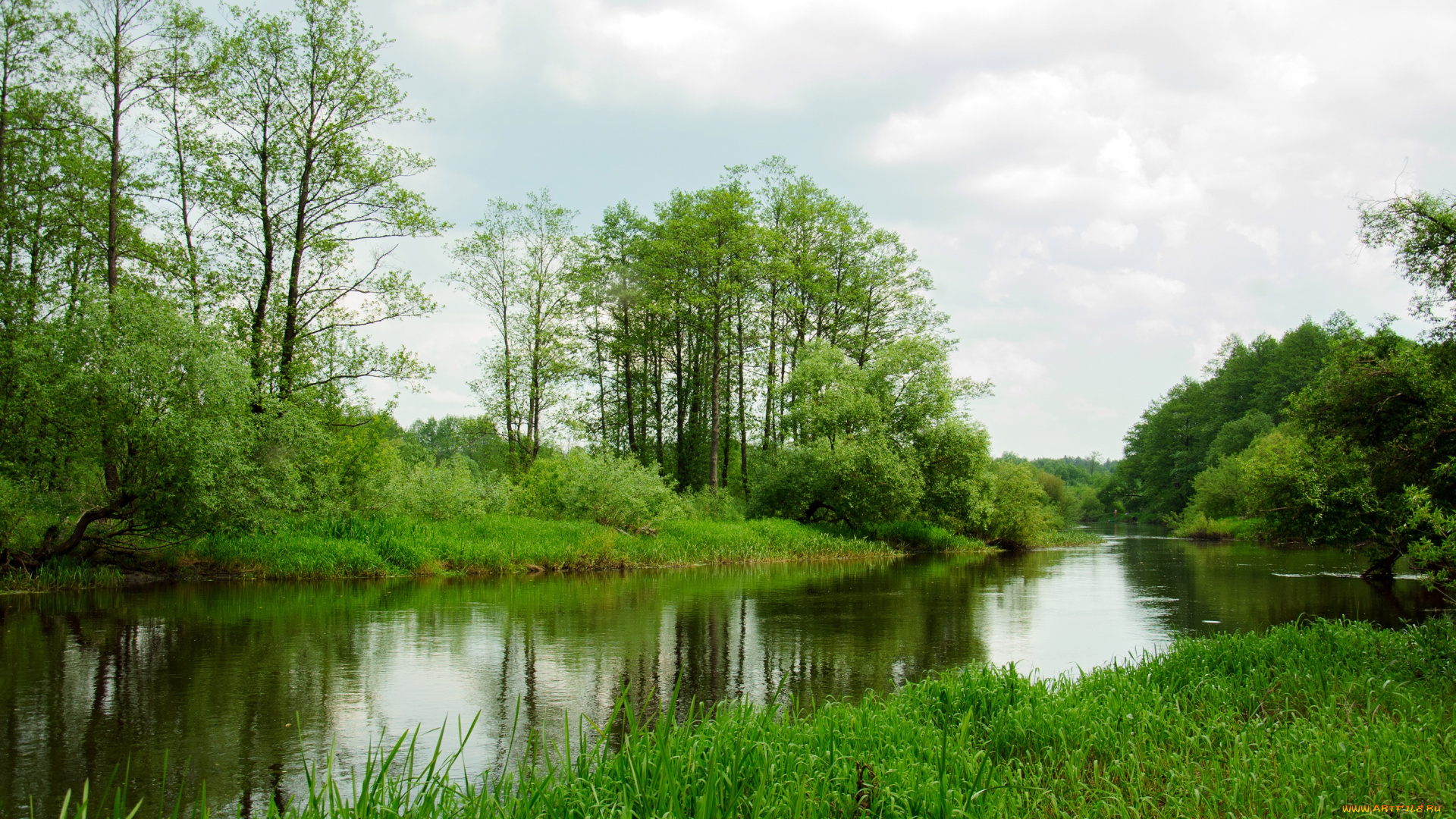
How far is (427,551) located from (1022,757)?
19198 mm

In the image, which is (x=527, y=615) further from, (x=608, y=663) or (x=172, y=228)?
(x=172, y=228)

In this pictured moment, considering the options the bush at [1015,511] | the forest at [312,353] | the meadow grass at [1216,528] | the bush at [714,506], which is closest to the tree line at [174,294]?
the forest at [312,353]

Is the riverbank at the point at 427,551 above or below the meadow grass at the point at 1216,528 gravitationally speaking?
above

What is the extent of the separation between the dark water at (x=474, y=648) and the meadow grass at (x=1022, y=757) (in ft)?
1.91

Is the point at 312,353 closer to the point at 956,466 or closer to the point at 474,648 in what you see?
the point at 474,648

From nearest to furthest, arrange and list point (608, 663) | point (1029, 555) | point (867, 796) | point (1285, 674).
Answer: point (867, 796) → point (1285, 674) → point (608, 663) → point (1029, 555)

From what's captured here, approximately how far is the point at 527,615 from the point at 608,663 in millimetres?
4908

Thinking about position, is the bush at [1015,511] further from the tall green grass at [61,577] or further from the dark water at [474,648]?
the tall green grass at [61,577]

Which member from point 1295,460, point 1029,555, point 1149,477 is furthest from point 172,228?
point 1149,477

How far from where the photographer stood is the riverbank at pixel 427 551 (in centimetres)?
1933

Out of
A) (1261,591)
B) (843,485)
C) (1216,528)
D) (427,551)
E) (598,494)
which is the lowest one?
(1216,528)

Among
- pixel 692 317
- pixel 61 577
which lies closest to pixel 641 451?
pixel 692 317

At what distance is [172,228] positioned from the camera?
2333 cm

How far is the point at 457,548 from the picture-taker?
74.9ft
